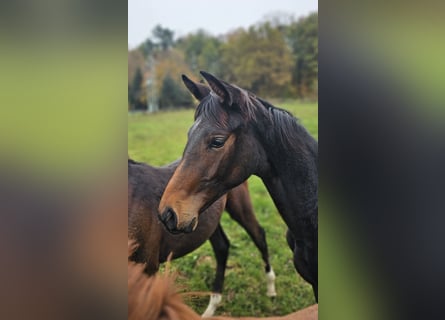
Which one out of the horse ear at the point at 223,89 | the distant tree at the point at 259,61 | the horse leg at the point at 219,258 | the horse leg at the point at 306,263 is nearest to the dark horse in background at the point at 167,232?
the horse leg at the point at 219,258

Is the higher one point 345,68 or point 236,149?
point 345,68

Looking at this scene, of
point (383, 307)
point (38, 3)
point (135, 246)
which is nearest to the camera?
point (38, 3)

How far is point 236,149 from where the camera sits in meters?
1.87

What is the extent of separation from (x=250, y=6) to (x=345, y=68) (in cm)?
52

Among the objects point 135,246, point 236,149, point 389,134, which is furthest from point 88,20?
point 389,134

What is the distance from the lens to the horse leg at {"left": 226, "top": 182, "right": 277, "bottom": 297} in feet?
6.41

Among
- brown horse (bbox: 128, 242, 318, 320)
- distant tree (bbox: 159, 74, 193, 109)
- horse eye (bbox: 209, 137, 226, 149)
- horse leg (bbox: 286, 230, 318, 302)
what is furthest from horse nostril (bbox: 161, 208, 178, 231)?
horse leg (bbox: 286, 230, 318, 302)

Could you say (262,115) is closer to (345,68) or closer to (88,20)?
(345,68)

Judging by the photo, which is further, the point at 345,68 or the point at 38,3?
the point at 345,68

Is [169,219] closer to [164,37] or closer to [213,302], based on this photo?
[213,302]

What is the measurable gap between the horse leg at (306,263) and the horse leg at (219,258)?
33cm

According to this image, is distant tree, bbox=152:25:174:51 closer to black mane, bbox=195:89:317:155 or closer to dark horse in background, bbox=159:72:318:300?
dark horse in background, bbox=159:72:318:300

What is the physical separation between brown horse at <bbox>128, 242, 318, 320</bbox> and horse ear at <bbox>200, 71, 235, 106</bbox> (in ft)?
2.50

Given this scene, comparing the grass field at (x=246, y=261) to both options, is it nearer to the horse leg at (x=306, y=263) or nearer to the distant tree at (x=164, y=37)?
the horse leg at (x=306, y=263)
